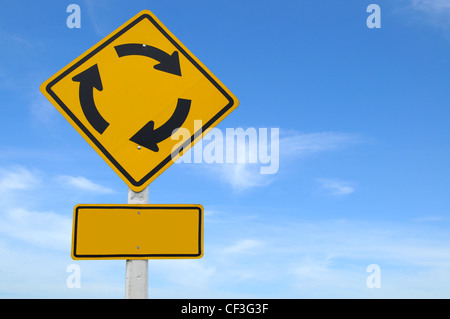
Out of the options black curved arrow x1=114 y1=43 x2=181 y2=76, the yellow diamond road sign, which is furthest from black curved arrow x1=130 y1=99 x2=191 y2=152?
black curved arrow x1=114 y1=43 x2=181 y2=76

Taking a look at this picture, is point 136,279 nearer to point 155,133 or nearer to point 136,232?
point 136,232

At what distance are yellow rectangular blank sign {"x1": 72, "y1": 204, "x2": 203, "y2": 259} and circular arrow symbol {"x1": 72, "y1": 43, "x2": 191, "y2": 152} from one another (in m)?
0.46

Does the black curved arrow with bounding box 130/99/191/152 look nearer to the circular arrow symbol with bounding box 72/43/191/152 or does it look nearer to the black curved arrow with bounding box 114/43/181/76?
the circular arrow symbol with bounding box 72/43/191/152

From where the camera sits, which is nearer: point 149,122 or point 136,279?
point 136,279

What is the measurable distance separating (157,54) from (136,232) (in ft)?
4.41

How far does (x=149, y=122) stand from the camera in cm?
305

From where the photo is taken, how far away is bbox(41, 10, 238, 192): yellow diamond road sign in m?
3.00

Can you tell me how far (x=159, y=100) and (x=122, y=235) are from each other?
0.98 metres

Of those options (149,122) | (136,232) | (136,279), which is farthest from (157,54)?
(136,279)

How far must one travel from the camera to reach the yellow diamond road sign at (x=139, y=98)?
9.86 ft

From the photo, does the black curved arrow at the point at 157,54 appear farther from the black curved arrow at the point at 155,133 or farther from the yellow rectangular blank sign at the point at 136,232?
the yellow rectangular blank sign at the point at 136,232

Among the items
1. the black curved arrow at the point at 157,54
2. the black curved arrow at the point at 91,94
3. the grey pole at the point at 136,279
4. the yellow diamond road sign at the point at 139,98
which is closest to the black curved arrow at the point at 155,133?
the yellow diamond road sign at the point at 139,98
